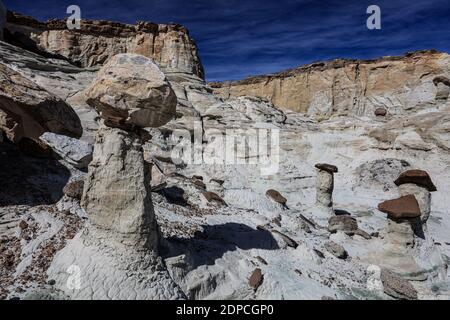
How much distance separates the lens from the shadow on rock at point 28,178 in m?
7.32

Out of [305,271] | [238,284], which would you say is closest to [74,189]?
[238,284]

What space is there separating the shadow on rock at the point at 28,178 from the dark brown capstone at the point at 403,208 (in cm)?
851

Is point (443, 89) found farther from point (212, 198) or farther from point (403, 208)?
point (212, 198)

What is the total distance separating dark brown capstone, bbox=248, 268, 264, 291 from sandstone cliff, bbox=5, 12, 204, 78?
34.0 metres

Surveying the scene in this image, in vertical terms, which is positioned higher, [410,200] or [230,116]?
[230,116]

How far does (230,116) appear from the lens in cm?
2331

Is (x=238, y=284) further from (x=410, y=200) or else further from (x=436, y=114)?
(x=436, y=114)

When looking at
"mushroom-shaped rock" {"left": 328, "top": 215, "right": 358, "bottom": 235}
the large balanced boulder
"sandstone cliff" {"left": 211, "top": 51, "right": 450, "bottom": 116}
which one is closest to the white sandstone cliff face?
"mushroom-shaped rock" {"left": 328, "top": 215, "right": 358, "bottom": 235}

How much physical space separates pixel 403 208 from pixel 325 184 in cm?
462

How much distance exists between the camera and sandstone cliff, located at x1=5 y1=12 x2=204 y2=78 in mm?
38281

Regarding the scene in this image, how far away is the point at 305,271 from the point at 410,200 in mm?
3822

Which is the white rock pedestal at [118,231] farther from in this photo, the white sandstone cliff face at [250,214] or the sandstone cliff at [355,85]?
the sandstone cliff at [355,85]

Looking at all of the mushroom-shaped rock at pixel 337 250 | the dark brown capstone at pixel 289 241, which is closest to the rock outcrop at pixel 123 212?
the dark brown capstone at pixel 289 241

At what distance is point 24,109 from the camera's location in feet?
29.3
